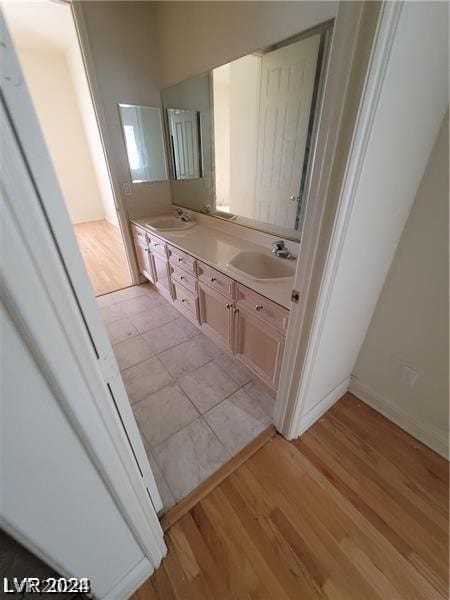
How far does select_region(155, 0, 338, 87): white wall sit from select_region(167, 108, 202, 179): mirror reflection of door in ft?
0.87

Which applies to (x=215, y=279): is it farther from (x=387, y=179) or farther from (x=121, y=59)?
(x=121, y=59)

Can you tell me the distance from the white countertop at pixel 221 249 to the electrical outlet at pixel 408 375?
2.63 feet

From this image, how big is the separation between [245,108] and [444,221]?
1.47 metres

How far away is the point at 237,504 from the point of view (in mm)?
1181

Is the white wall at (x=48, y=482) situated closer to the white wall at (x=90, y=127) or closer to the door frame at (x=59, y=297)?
the door frame at (x=59, y=297)

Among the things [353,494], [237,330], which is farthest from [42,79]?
[353,494]

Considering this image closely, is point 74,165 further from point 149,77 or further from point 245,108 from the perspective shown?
point 245,108

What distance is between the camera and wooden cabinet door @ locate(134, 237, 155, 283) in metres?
2.63

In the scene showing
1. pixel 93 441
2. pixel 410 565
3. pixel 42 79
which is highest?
pixel 42 79

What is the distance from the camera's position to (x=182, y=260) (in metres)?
2.00

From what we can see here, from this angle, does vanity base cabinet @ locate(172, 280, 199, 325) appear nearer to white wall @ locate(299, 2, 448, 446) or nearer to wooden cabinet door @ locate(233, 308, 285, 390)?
wooden cabinet door @ locate(233, 308, 285, 390)

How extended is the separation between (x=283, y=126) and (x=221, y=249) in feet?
2.91

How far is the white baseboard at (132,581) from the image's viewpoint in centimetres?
88

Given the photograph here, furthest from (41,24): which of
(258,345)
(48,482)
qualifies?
(48,482)
